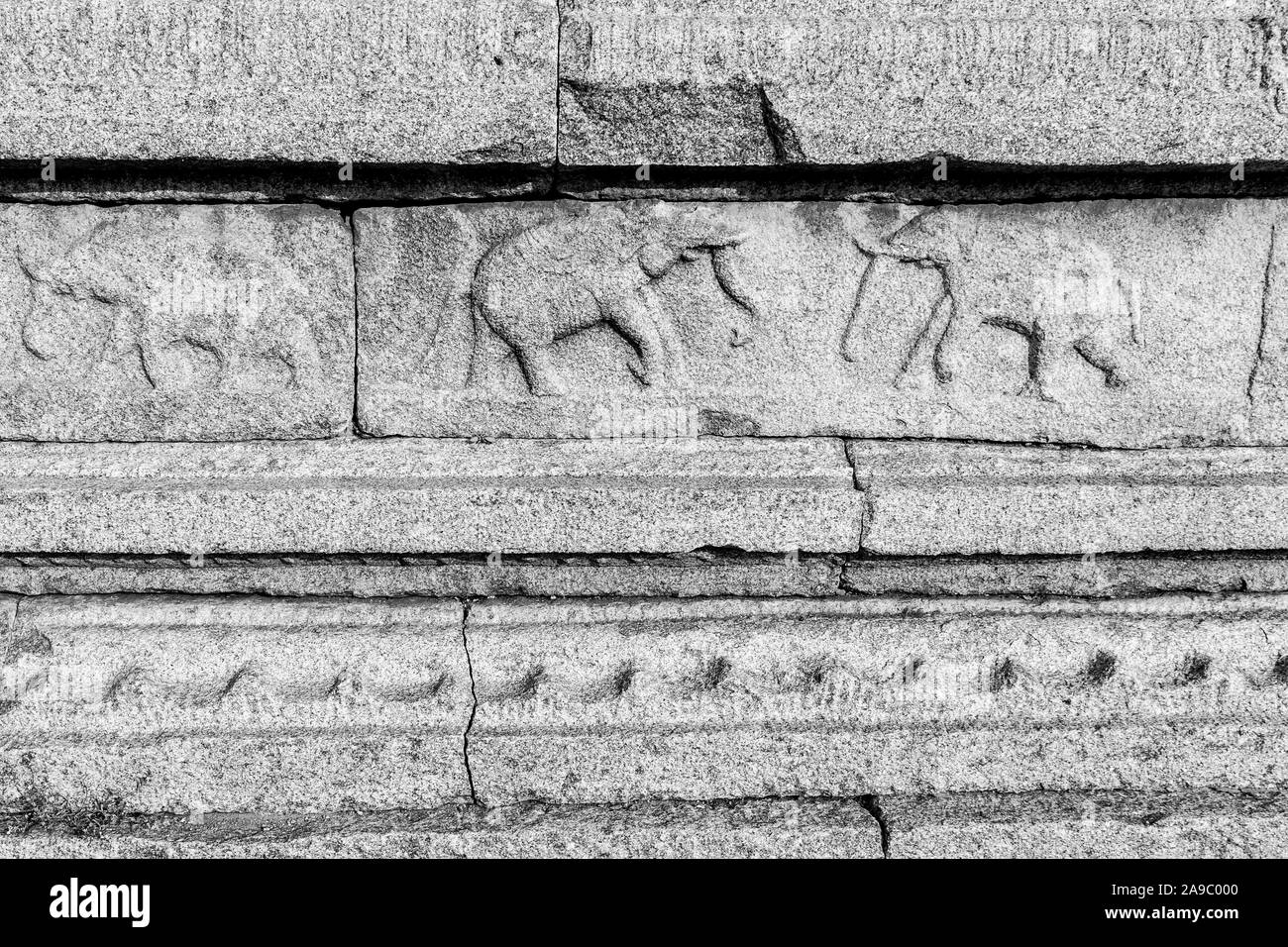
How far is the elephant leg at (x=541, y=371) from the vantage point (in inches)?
87.3

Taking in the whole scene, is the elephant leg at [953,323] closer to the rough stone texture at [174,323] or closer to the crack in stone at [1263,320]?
the crack in stone at [1263,320]

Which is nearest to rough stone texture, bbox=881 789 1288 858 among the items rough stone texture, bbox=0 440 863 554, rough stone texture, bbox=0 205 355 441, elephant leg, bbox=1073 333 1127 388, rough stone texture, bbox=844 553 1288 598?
rough stone texture, bbox=844 553 1288 598

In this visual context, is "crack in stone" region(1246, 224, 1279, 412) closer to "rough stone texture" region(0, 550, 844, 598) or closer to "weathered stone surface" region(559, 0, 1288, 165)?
"weathered stone surface" region(559, 0, 1288, 165)

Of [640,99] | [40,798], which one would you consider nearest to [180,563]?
[40,798]

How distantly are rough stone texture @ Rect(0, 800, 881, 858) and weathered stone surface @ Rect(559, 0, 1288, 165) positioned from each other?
4.20 ft

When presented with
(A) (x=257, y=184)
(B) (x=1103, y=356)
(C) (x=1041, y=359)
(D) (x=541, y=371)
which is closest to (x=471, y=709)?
(D) (x=541, y=371)

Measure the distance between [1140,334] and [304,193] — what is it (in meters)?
1.67

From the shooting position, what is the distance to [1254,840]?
2098 millimetres

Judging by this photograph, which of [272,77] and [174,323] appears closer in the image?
[272,77]

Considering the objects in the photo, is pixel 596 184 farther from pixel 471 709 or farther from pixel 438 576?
pixel 471 709

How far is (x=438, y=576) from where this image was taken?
2.27m

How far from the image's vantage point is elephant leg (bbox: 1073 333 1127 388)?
220cm

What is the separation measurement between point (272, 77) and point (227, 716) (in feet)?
3.97

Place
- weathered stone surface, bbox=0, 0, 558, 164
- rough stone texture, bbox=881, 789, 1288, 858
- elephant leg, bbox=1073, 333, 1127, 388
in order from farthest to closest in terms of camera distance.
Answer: elephant leg, bbox=1073, 333, 1127, 388
rough stone texture, bbox=881, 789, 1288, 858
weathered stone surface, bbox=0, 0, 558, 164
